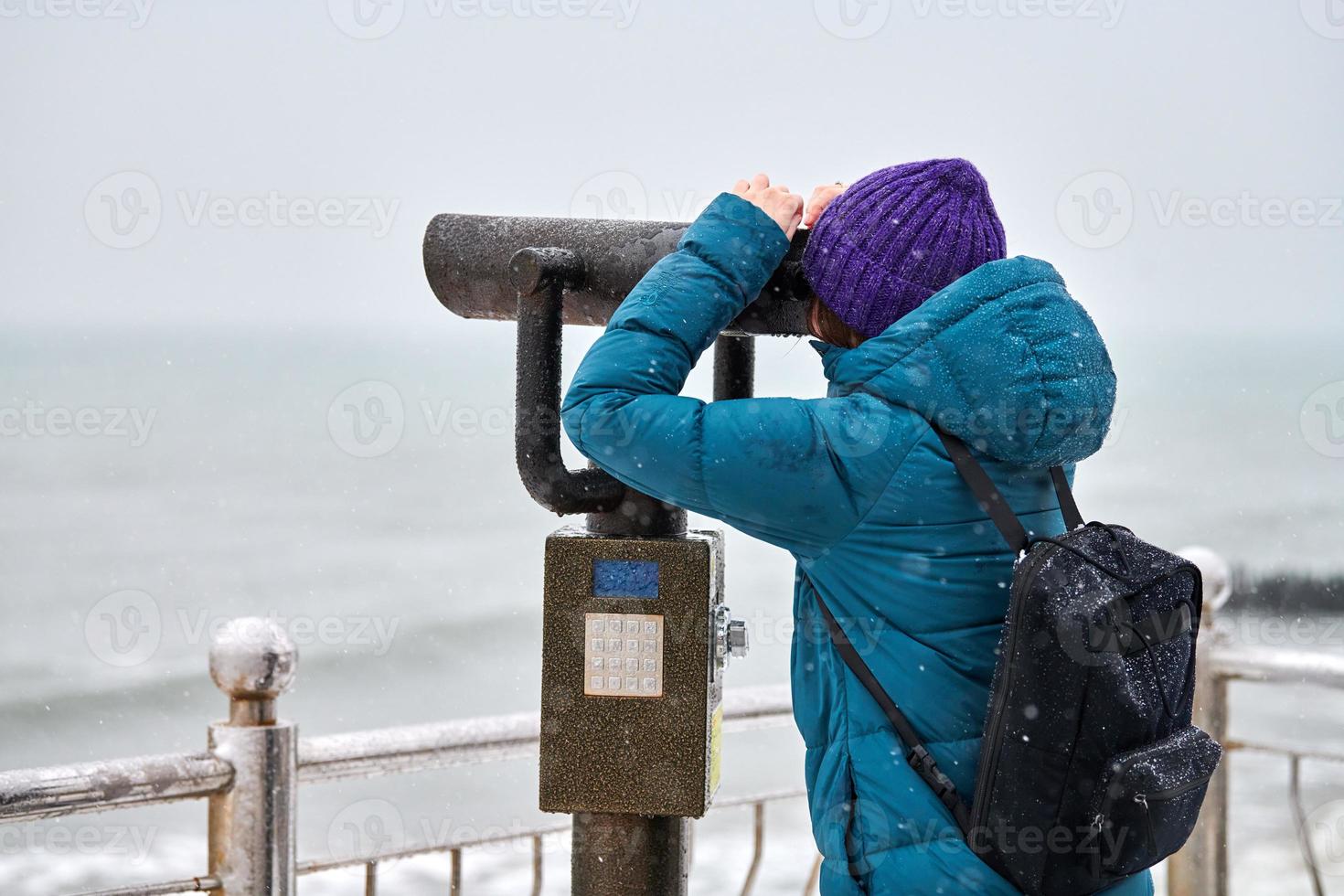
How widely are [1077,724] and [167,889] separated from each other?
166 cm

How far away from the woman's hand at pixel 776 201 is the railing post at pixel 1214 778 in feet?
6.97

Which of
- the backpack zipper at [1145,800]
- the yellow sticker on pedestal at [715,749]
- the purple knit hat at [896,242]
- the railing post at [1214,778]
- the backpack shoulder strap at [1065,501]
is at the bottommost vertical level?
the railing post at [1214,778]

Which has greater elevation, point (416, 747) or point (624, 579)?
point (624, 579)

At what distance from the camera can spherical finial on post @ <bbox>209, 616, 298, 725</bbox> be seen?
2400mm

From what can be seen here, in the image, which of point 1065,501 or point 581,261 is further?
point 581,261

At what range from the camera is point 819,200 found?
1.64 metres

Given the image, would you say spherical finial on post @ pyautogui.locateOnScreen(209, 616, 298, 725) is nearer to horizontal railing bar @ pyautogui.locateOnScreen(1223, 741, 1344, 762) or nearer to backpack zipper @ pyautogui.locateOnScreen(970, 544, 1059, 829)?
backpack zipper @ pyautogui.locateOnScreen(970, 544, 1059, 829)

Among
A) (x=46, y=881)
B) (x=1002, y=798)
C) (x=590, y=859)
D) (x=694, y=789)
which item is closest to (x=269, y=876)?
(x=590, y=859)

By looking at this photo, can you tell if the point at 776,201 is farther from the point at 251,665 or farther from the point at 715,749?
the point at 251,665

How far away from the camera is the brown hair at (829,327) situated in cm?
158

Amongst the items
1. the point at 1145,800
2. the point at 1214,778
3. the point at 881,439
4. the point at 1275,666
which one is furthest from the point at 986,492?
the point at 1214,778

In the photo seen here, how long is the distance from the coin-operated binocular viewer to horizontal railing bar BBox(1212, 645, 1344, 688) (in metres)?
1.92

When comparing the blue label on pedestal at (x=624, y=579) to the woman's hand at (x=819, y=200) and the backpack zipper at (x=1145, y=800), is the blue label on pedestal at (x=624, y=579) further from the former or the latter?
the backpack zipper at (x=1145, y=800)

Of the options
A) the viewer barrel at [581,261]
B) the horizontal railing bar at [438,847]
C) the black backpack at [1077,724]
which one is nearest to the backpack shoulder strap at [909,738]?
the black backpack at [1077,724]
